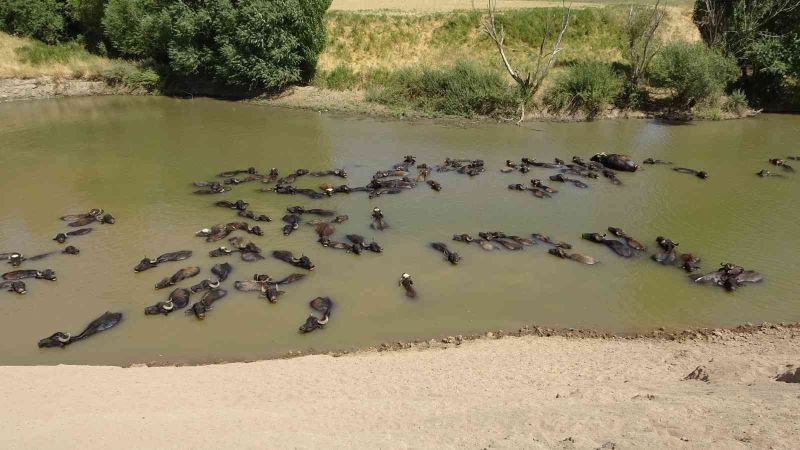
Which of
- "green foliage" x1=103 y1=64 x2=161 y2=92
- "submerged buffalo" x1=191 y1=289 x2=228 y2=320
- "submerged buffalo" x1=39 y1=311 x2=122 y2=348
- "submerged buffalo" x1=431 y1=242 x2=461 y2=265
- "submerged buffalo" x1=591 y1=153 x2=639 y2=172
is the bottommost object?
"submerged buffalo" x1=39 y1=311 x2=122 y2=348

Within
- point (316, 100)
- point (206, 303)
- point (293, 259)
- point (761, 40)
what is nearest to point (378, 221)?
point (293, 259)

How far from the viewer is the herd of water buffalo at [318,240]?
37.7ft

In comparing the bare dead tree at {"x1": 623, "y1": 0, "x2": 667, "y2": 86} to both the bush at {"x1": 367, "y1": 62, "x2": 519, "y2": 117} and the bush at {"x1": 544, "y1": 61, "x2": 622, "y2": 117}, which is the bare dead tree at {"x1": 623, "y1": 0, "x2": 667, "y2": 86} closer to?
the bush at {"x1": 544, "y1": 61, "x2": 622, "y2": 117}

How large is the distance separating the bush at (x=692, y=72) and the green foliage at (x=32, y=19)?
35352mm

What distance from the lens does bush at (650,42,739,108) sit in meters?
Answer: 25.2

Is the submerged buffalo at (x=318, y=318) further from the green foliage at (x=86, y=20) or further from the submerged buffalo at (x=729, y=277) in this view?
the green foliage at (x=86, y=20)

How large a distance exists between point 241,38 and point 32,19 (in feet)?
53.5

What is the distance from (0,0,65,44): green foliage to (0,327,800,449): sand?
3444cm

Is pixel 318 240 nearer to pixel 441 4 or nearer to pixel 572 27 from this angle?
pixel 572 27

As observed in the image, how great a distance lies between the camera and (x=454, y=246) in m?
13.8

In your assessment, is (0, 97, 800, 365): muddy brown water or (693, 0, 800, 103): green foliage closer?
(0, 97, 800, 365): muddy brown water

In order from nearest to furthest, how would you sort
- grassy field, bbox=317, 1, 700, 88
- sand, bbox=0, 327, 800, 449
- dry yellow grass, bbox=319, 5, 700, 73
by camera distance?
sand, bbox=0, 327, 800, 449 < grassy field, bbox=317, 1, 700, 88 < dry yellow grass, bbox=319, 5, 700, 73

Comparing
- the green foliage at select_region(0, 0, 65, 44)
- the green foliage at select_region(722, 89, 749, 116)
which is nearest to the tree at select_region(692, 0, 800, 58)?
the green foliage at select_region(722, 89, 749, 116)

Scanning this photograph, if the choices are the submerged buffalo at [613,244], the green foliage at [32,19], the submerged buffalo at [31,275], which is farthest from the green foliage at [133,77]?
the submerged buffalo at [613,244]
